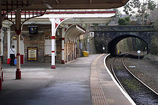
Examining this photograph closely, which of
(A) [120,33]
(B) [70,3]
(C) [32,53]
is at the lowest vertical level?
(C) [32,53]

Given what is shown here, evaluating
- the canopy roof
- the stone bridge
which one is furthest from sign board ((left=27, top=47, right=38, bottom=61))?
the stone bridge

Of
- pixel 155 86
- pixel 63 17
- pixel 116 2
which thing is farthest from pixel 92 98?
pixel 63 17

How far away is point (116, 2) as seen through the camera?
35.3ft

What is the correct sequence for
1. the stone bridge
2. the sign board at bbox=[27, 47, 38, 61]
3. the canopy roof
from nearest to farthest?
the canopy roof → the sign board at bbox=[27, 47, 38, 61] → the stone bridge

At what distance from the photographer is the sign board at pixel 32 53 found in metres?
20.5

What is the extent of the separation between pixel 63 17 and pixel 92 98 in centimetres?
949

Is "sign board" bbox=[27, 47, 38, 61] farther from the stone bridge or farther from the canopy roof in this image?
the stone bridge

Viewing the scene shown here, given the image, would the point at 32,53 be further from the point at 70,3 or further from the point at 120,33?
the point at 120,33

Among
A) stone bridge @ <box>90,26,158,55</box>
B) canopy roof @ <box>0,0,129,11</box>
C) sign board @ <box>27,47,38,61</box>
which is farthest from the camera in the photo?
stone bridge @ <box>90,26,158,55</box>

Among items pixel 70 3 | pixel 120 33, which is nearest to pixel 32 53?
pixel 70 3

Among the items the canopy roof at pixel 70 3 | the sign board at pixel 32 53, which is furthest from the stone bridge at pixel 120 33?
the canopy roof at pixel 70 3

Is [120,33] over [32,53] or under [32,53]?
over

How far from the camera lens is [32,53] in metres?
20.6

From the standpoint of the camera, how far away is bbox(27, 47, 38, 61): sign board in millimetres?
20469
